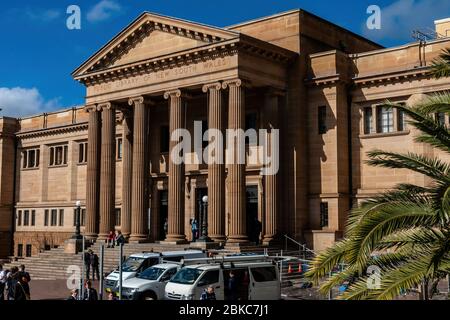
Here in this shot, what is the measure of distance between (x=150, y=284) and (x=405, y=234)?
1255 cm

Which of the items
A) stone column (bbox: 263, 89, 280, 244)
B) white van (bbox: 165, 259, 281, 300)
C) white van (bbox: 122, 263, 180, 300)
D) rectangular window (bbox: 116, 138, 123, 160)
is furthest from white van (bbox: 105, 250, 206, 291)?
rectangular window (bbox: 116, 138, 123, 160)

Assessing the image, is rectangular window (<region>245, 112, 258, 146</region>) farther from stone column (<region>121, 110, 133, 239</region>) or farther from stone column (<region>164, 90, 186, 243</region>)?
stone column (<region>121, 110, 133, 239</region>)

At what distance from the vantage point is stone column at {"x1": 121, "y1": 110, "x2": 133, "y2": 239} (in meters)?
40.4

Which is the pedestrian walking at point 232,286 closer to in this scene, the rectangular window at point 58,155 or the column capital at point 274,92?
the column capital at point 274,92

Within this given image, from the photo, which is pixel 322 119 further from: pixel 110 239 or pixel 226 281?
pixel 226 281

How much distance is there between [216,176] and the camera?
115ft

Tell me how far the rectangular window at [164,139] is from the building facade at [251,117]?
3.0 inches

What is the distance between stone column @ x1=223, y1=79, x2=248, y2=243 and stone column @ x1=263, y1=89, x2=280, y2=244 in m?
2.13

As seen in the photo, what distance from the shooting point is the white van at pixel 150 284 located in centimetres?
2240

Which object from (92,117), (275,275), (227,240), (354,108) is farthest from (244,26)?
(275,275)

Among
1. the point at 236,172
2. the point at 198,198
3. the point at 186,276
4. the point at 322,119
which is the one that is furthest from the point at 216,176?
the point at 186,276

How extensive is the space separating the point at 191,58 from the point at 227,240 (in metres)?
10.9

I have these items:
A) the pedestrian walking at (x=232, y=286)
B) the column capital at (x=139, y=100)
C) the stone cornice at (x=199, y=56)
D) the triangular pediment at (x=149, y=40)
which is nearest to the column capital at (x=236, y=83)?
the stone cornice at (x=199, y=56)
